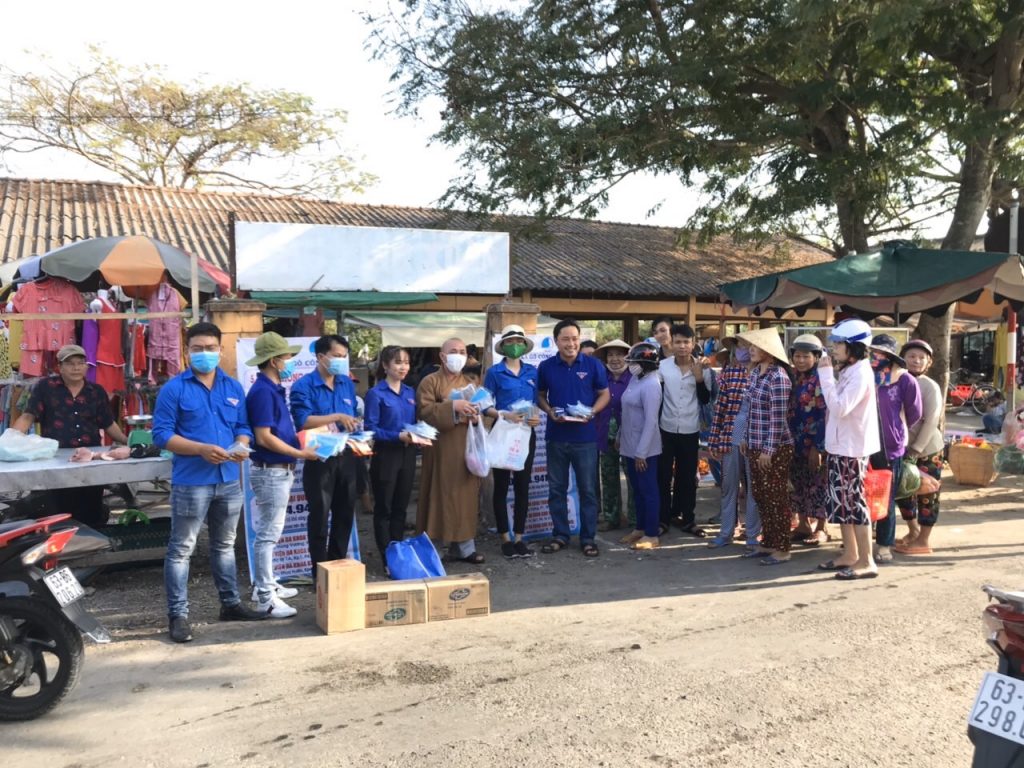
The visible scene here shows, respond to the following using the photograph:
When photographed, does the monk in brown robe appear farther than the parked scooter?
Yes

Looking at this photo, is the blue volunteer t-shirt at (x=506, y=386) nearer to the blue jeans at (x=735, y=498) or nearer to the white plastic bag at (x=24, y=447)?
the blue jeans at (x=735, y=498)

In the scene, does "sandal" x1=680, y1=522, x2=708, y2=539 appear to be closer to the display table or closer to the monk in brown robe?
the monk in brown robe

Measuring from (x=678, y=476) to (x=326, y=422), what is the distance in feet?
11.5

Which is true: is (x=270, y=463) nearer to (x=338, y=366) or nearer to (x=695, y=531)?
(x=338, y=366)

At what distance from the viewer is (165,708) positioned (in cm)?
375

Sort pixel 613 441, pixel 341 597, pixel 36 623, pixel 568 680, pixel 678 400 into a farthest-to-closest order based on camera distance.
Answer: pixel 613 441 < pixel 678 400 < pixel 341 597 < pixel 568 680 < pixel 36 623

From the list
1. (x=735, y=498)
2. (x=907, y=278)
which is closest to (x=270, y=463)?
(x=735, y=498)

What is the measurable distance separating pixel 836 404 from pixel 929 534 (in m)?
2.03

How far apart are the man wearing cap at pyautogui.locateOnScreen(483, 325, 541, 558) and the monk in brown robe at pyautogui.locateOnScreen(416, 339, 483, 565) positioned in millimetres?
325

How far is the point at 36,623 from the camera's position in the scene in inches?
146

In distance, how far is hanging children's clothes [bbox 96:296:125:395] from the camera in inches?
299

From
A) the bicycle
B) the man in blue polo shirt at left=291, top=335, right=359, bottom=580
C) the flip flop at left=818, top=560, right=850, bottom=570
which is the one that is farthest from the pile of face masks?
the bicycle

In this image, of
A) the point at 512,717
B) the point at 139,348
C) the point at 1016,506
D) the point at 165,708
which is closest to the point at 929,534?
the point at 1016,506

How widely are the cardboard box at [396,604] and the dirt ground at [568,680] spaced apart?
109 mm
